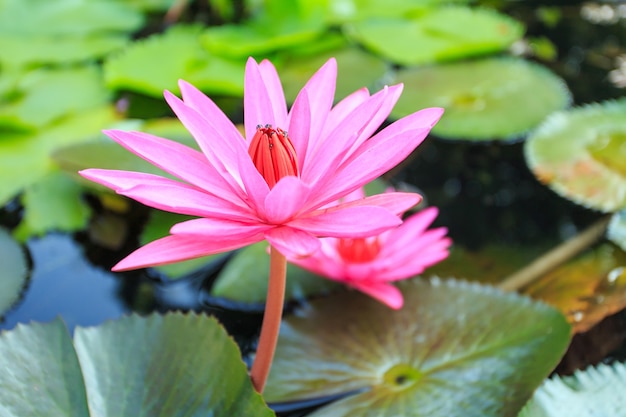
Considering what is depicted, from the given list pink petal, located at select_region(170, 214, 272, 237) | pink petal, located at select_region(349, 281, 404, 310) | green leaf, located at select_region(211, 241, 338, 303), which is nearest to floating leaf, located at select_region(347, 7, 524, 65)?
green leaf, located at select_region(211, 241, 338, 303)

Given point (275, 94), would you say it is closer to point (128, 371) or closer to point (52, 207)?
point (128, 371)

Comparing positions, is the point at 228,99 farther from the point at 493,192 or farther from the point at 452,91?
the point at 493,192

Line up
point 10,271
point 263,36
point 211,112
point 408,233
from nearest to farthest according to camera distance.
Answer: point 211,112, point 408,233, point 10,271, point 263,36

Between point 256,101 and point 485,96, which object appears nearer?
point 256,101

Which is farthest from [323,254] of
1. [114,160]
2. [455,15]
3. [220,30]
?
[455,15]

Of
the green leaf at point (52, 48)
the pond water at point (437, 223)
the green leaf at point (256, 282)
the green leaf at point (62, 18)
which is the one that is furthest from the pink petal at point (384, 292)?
the green leaf at point (62, 18)

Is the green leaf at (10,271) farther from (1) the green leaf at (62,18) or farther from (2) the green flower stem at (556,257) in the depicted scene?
(1) the green leaf at (62,18)

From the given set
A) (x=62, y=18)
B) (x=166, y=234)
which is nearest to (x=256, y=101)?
(x=166, y=234)
